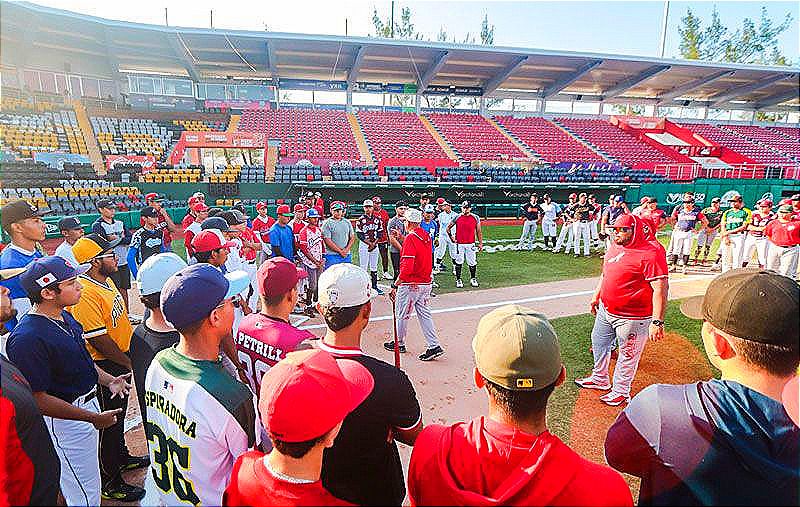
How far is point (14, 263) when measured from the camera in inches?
172

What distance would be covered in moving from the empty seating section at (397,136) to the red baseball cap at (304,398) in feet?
87.9

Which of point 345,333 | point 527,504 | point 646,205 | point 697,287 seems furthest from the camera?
point 646,205

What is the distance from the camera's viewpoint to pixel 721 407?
1621 mm

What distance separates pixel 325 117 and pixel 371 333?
27.9 meters

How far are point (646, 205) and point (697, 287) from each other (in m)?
2.33

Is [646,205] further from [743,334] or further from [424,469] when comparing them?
[424,469]

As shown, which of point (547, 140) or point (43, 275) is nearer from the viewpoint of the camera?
point (43, 275)

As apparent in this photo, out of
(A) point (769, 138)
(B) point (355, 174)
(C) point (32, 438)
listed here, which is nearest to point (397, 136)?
(B) point (355, 174)

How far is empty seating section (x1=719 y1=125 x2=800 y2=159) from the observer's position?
1432 inches

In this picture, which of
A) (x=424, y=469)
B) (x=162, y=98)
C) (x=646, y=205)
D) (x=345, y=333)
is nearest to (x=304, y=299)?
(x=345, y=333)

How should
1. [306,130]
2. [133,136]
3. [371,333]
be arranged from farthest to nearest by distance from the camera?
[306,130] → [133,136] → [371,333]

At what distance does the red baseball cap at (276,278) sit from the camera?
9.98 ft

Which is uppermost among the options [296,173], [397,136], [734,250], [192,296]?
[397,136]

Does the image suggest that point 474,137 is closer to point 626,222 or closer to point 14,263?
point 626,222
